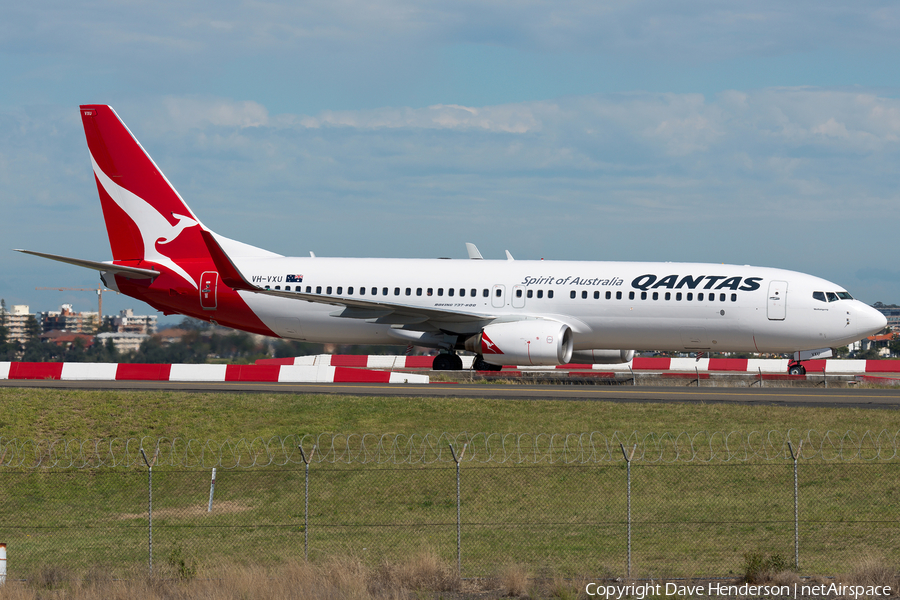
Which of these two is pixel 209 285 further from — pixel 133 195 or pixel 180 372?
pixel 133 195

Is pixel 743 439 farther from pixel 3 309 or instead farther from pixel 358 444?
pixel 3 309

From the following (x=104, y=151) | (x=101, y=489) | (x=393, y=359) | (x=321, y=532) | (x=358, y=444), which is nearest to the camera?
(x=321, y=532)

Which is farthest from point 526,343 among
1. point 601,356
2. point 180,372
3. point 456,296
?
point 180,372

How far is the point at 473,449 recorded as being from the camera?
809 inches

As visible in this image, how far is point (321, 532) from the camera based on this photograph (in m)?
17.5

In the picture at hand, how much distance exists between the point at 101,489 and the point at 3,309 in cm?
2982

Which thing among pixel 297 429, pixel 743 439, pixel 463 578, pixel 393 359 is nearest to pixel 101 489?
pixel 297 429

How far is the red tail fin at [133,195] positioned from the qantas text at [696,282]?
16607mm

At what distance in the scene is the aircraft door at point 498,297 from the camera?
34094 mm

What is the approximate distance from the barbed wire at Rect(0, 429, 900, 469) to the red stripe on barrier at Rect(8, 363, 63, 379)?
11804mm

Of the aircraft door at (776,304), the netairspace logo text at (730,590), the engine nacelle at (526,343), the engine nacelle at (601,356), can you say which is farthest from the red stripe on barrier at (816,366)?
the netairspace logo text at (730,590)

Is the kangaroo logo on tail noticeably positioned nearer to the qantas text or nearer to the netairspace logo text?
the qantas text

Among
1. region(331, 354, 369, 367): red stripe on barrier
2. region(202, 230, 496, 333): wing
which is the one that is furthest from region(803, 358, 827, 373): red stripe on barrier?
region(331, 354, 369, 367): red stripe on barrier

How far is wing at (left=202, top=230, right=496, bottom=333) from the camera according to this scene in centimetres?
3247
